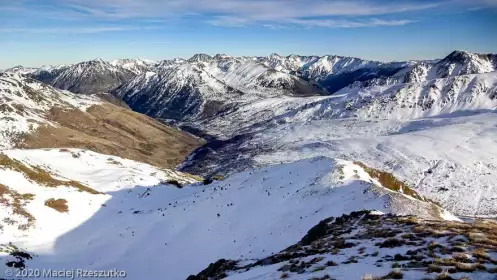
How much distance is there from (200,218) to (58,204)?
21450mm

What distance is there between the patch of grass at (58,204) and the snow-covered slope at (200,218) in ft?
2.29

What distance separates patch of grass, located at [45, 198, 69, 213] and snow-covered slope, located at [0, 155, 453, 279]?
699 mm

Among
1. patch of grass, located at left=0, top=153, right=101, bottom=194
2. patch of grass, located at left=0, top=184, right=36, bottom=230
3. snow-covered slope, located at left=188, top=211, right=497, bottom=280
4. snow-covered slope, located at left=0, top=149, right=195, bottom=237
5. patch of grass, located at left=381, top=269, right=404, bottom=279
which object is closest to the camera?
patch of grass, located at left=381, top=269, right=404, bottom=279

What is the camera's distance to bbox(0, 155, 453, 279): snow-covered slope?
36.5 m

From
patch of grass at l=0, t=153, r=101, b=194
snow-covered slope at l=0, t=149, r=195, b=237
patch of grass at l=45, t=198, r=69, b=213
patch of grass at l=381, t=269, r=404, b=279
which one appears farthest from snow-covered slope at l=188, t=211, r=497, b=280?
patch of grass at l=0, t=153, r=101, b=194

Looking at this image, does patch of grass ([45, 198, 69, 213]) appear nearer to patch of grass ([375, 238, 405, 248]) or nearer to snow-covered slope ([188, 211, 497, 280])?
snow-covered slope ([188, 211, 497, 280])

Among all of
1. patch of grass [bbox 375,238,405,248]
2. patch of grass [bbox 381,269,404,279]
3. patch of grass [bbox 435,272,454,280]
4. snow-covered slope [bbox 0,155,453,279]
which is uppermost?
patch of grass [bbox 435,272,454,280]

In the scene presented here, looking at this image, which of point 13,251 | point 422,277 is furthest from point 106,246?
point 422,277

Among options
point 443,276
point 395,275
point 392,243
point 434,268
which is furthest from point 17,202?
point 443,276

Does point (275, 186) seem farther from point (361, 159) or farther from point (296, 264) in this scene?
point (361, 159)

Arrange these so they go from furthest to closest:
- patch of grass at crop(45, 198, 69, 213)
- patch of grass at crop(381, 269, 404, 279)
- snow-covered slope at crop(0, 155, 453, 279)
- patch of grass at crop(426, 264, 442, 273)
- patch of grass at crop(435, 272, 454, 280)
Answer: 1. patch of grass at crop(45, 198, 69, 213)
2. snow-covered slope at crop(0, 155, 453, 279)
3. patch of grass at crop(426, 264, 442, 273)
4. patch of grass at crop(381, 269, 404, 279)
5. patch of grass at crop(435, 272, 454, 280)

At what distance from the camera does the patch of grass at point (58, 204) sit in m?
51.9

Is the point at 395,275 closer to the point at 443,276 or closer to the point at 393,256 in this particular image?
the point at 443,276

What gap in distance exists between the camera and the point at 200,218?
4688cm
